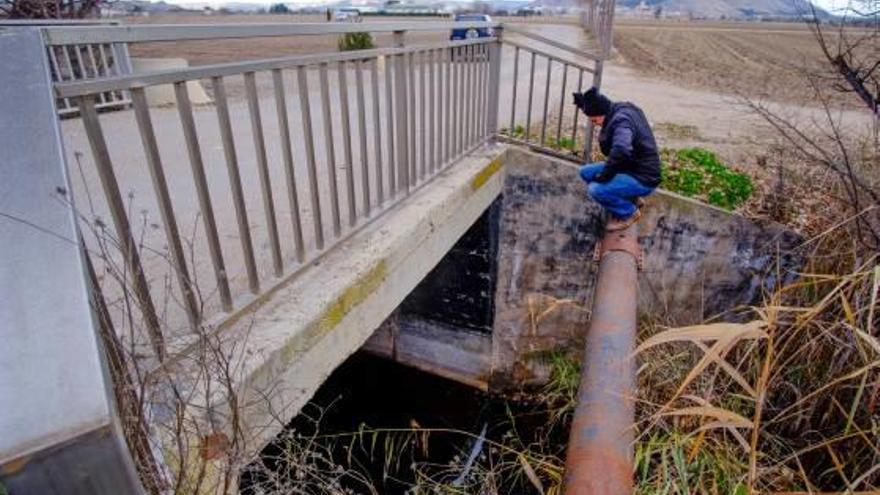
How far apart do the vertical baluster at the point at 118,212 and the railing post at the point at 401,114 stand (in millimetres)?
1901

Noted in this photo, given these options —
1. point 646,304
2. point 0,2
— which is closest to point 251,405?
point 646,304

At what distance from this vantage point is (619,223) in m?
4.61

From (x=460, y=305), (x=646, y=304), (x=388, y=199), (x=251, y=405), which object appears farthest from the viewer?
(x=460, y=305)

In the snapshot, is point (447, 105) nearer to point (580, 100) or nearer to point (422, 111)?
point (422, 111)

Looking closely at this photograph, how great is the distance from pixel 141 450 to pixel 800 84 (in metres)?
18.5

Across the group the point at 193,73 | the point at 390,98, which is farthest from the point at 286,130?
the point at 390,98

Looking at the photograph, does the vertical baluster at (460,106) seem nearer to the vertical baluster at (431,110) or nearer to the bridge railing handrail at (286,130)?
the bridge railing handrail at (286,130)

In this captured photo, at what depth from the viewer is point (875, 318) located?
2830mm

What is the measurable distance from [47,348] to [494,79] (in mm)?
4833

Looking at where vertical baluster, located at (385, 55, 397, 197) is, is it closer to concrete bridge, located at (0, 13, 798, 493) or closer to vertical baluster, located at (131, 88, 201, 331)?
concrete bridge, located at (0, 13, 798, 493)

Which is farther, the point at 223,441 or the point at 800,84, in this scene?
the point at 800,84

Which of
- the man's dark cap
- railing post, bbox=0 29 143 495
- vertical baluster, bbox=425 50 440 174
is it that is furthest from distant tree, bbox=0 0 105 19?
railing post, bbox=0 29 143 495

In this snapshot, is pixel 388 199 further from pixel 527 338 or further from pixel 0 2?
pixel 0 2

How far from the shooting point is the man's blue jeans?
480 centimetres
